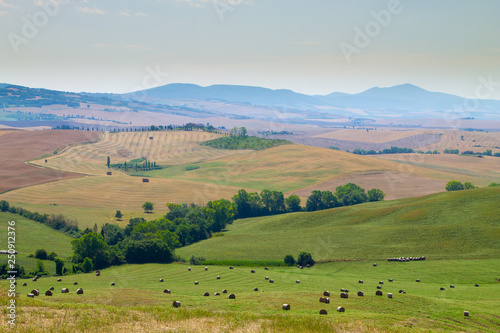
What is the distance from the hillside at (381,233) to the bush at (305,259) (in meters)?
3.42

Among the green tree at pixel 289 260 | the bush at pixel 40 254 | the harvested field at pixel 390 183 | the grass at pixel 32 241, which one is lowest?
the grass at pixel 32 241

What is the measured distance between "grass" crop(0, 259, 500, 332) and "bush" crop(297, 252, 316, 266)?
6.81 metres

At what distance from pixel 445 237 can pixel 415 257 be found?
12.8m

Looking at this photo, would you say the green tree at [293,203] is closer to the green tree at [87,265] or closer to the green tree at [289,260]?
the green tree at [289,260]

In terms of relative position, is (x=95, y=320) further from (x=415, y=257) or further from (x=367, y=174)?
(x=367, y=174)

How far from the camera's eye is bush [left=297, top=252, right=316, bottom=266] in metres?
81.1

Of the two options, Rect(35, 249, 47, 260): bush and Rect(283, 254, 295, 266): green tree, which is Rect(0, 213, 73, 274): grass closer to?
Rect(35, 249, 47, 260): bush

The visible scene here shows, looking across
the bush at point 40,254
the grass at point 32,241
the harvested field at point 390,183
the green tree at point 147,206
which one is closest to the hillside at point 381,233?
the grass at point 32,241

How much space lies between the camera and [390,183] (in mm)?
166250

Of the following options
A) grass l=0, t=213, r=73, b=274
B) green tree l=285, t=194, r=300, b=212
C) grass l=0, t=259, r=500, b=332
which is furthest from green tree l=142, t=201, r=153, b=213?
grass l=0, t=259, r=500, b=332

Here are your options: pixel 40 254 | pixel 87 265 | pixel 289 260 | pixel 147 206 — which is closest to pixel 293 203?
pixel 147 206

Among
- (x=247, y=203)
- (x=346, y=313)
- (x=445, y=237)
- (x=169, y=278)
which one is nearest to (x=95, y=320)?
(x=346, y=313)

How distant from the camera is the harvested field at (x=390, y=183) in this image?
15312 centimetres

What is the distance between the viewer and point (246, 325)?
38219 mm
